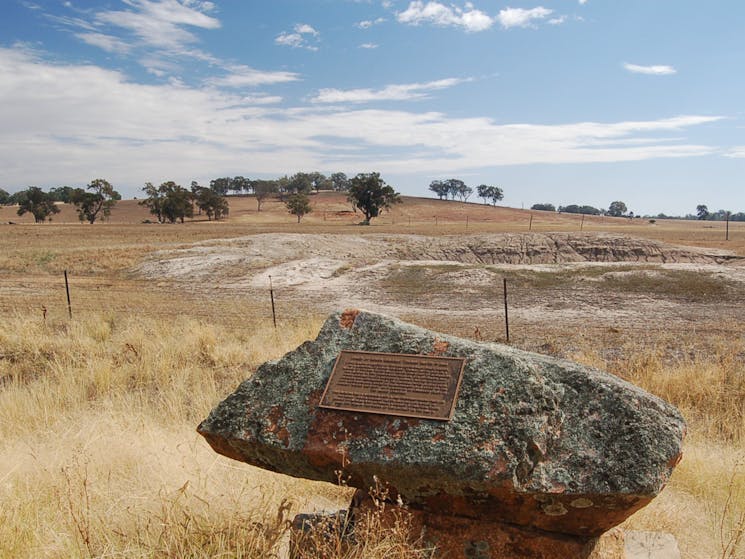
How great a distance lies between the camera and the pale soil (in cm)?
1534

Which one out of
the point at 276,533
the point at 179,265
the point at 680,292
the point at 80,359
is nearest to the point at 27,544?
the point at 276,533

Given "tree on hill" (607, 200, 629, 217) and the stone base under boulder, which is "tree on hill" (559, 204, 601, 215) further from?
the stone base under boulder

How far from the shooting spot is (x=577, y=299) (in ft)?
56.5

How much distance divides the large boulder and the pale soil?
9.71 m

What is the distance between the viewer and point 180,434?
5.86 m

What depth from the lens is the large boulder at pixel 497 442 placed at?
126 inches

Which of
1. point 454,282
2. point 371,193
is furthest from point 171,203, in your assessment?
point 454,282

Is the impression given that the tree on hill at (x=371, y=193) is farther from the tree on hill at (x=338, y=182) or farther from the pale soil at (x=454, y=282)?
the tree on hill at (x=338, y=182)

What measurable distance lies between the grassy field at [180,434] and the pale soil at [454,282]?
194 centimetres

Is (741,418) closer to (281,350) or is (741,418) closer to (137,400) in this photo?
(281,350)

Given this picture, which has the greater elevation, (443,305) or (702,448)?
(702,448)

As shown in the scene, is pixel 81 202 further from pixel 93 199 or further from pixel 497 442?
pixel 497 442

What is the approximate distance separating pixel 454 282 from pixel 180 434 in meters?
15.5

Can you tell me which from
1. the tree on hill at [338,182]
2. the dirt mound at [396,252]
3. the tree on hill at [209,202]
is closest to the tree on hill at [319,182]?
the tree on hill at [338,182]
